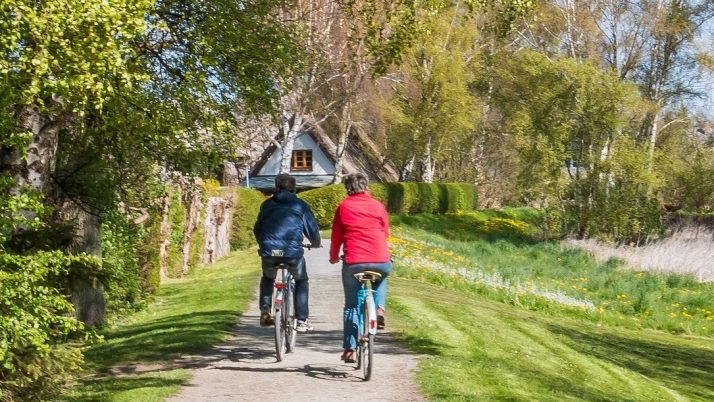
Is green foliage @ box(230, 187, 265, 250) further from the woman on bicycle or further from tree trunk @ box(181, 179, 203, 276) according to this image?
the woman on bicycle

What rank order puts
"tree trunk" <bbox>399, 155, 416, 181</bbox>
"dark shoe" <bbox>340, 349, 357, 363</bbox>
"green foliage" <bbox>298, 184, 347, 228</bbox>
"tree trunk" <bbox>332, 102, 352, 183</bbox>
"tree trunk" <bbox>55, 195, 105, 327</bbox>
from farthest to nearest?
"tree trunk" <bbox>399, 155, 416, 181</bbox> → "tree trunk" <bbox>332, 102, 352, 183</bbox> → "green foliage" <bbox>298, 184, 347, 228</bbox> → "tree trunk" <bbox>55, 195, 105, 327</bbox> → "dark shoe" <bbox>340, 349, 357, 363</bbox>

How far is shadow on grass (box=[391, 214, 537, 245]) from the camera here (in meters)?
47.2

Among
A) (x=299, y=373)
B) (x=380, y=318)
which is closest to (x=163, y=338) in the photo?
(x=299, y=373)

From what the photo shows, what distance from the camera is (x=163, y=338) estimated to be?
14023 millimetres

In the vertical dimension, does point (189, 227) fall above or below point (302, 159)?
below

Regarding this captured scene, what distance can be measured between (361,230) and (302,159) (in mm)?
62517

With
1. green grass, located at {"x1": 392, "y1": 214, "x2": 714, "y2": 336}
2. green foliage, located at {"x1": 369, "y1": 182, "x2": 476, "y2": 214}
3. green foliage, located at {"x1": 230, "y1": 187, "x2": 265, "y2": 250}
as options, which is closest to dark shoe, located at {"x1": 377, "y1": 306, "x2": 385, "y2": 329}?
green grass, located at {"x1": 392, "y1": 214, "x2": 714, "y2": 336}

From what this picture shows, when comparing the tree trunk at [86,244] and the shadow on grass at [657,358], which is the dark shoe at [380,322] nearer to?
the tree trunk at [86,244]

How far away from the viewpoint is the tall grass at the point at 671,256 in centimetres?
2933

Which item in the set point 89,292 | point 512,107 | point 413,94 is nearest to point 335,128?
point 413,94

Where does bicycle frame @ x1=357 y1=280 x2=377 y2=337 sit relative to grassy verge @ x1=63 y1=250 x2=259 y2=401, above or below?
above

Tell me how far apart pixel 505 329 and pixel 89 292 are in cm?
602

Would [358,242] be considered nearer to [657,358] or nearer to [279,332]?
[279,332]

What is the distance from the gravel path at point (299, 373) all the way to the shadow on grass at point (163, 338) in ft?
1.18
